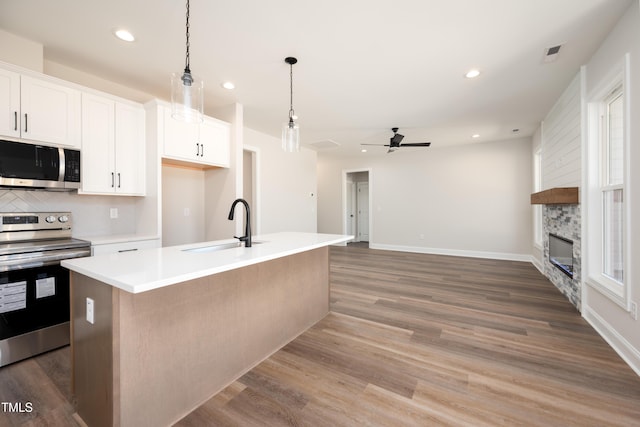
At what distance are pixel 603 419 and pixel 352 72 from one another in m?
3.29

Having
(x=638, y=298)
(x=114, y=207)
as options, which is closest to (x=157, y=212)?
(x=114, y=207)

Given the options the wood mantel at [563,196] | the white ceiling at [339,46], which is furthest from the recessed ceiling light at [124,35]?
the wood mantel at [563,196]

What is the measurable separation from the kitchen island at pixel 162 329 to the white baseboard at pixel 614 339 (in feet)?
8.07

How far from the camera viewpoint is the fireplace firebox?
11.2 feet

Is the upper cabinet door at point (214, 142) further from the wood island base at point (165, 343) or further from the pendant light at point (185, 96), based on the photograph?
the wood island base at point (165, 343)

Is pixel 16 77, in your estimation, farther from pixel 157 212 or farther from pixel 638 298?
pixel 638 298

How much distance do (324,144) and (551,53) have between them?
4.25 meters

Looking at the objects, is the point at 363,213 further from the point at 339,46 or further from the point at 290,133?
the point at 339,46

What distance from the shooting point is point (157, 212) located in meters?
3.07

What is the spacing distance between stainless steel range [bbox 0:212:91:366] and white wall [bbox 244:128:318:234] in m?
3.17

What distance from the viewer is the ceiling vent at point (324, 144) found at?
610 cm

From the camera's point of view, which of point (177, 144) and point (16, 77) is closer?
point (16, 77)

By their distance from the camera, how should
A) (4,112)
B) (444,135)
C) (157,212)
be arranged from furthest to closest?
(444,135) → (157,212) → (4,112)

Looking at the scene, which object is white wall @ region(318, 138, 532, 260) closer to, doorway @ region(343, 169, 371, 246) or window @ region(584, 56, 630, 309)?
doorway @ region(343, 169, 371, 246)
